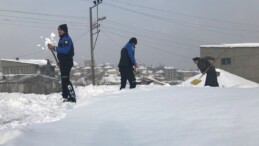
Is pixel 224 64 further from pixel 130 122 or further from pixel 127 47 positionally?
pixel 130 122

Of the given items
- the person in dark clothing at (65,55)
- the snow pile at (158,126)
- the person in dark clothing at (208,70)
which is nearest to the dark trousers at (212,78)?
the person in dark clothing at (208,70)

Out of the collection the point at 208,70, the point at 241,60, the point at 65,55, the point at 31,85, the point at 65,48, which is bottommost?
the point at 31,85

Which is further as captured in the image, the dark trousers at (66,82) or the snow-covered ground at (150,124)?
the dark trousers at (66,82)

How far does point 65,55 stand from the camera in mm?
8250

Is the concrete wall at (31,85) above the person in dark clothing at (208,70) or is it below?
below

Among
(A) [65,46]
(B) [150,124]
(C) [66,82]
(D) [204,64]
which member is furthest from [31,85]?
(B) [150,124]

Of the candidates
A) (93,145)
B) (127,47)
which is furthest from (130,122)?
(127,47)

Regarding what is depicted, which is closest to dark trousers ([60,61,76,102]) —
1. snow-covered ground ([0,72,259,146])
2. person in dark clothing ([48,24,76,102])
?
→ person in dark clothing ([48,24,76,102])

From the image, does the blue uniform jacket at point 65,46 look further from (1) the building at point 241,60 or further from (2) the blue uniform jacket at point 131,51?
(1) the building at point 241,60

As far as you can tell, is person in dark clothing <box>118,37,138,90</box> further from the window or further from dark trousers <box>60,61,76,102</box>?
the window

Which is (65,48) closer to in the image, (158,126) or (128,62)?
(128,62)

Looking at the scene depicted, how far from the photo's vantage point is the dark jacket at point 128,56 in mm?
10727

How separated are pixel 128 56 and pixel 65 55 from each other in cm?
286

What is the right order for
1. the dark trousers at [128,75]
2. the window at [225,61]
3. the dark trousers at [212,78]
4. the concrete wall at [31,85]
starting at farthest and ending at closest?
1. the window at [225,61]
2. the concrete wall at [31,85]
3. the dark trousers at [212,78]
4. the dark trousers at [128,75]
